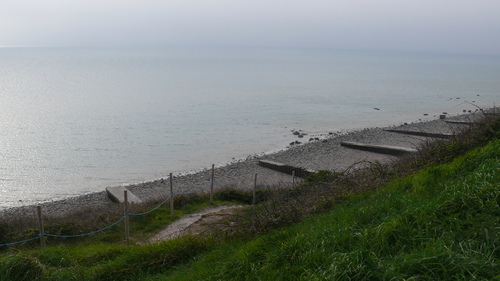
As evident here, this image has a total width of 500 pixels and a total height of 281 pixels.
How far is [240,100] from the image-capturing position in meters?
62.8

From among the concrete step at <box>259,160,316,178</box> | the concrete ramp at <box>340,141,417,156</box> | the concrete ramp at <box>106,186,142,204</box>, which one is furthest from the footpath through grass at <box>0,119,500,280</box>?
the concrete ramp at <box>340,141,417,156</box>

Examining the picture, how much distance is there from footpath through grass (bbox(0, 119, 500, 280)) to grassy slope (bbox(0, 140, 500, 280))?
0.04ft

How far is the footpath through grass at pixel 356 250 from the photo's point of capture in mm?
4301

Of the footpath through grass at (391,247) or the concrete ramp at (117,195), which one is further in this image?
the concrete ramp at (117,195)

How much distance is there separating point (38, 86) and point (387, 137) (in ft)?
219

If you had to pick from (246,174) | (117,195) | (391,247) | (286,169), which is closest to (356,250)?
(391,247)

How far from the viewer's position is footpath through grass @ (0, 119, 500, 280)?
14.1ft

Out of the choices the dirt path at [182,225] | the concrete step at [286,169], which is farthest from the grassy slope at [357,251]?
the concrete step at [286,169]

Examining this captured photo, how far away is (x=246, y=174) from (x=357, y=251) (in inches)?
770

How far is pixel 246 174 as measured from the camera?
2428cm

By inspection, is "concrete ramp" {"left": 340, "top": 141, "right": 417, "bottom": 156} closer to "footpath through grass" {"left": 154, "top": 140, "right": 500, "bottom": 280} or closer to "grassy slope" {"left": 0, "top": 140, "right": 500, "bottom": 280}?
"grassy slope" {"left": 0, "top": 140, "right": 500, "bottom": 280}

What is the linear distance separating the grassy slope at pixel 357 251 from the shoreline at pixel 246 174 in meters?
9.45

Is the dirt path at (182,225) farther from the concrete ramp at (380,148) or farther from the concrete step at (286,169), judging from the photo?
the concrete ramp at (380,148)

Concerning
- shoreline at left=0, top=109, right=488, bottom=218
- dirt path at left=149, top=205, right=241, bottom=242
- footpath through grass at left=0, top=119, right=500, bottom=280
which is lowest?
shoreline at left=0, top=109, right=488, bottom=218
